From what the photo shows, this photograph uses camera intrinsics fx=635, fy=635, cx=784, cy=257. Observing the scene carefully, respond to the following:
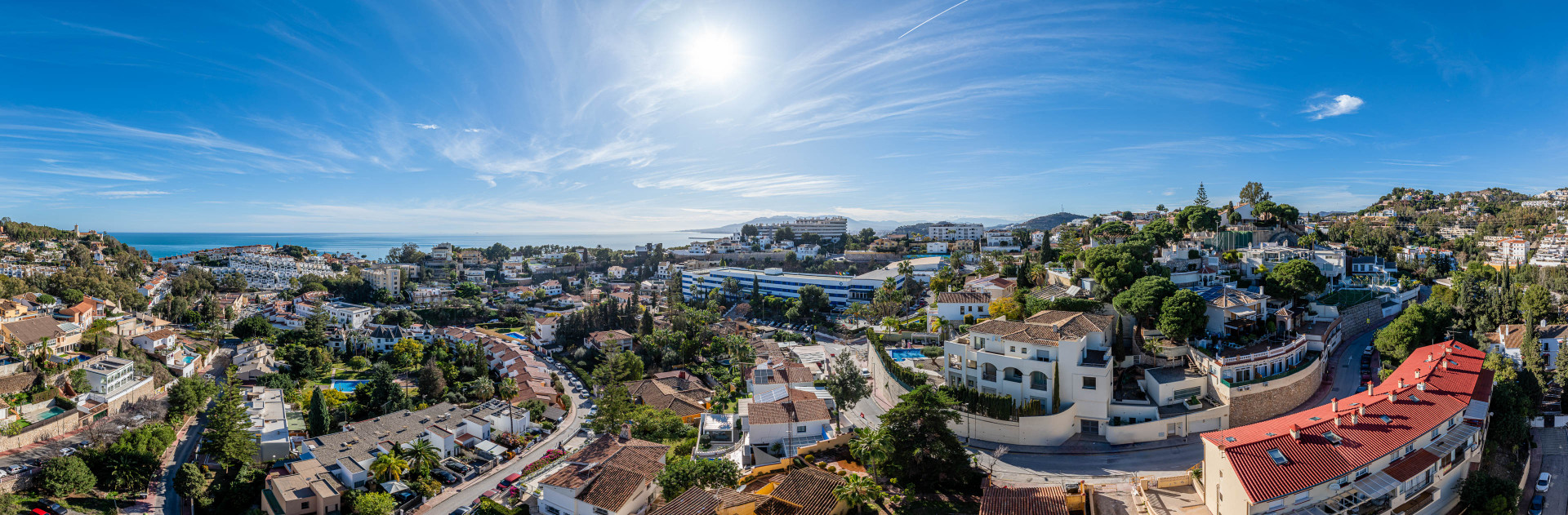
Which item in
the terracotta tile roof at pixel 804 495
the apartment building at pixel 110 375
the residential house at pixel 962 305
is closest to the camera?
the terracotta tile roof at pixel 804 495

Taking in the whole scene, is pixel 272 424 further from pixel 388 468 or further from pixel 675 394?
pixel 675 394

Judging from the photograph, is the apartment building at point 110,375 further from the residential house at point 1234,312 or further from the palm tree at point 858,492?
the residential house at point 1234,312

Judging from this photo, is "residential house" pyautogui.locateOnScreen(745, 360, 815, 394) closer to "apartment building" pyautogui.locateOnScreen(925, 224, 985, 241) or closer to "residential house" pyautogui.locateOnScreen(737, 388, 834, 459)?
"residential house" pyautogui.locateOnScreen(737, 388, 834, 459)

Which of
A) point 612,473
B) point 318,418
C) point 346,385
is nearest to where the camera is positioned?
point 612,473

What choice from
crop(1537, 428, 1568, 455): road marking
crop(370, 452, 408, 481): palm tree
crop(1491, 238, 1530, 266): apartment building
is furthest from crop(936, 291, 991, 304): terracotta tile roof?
crop(1491, 238, 1530, 266): apartment building

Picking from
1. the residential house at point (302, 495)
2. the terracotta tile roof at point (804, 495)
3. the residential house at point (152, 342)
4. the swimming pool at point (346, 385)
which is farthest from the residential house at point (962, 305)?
the residential house at point (152, 342)

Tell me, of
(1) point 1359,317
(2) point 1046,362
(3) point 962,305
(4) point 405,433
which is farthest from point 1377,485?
(4) point 405,433

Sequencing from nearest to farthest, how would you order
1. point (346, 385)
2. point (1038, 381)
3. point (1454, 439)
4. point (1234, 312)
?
point (1454, 439), point (1038, 381), point (1234, 312), point (346, 385)
